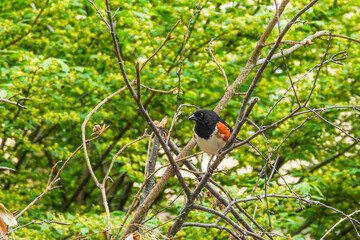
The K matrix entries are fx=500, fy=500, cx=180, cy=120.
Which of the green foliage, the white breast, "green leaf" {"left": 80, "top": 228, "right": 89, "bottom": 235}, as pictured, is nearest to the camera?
the white breast

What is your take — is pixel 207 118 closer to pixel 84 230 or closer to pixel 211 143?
pixel 211 143

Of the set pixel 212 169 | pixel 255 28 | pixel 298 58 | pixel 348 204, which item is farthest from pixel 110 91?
pixel 212 169

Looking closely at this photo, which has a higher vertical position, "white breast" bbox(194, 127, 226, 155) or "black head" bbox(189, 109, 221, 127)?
"black head" bbox(189, 109, 221, 127)

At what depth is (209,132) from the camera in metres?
3.21

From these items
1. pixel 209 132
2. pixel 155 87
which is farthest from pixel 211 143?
pixel 155 87

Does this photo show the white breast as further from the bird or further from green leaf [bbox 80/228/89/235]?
green leaf [bbox 80/228/89/235]

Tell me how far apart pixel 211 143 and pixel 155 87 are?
2128mm

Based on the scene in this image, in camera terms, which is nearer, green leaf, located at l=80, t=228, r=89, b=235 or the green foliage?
green leaf, located at l=80, t=228, r=89, b=235

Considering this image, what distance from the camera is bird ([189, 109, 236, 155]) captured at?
3205 millimetres

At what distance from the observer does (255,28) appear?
220 inches

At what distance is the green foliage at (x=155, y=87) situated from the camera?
16.5 feet

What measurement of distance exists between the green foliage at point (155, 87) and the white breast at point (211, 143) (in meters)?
1.37

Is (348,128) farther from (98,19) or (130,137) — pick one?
(98,19)

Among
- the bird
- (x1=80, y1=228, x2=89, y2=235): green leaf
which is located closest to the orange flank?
the bird
